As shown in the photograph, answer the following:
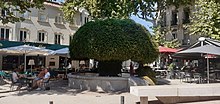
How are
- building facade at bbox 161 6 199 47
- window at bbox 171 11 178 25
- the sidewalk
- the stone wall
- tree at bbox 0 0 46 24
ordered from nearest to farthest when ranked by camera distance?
the sidewalk → the stone wall → tree at bbox 0 0 46 24 → building facade at bbox 161 6 199 47 → window at bbox 171 11 178 25

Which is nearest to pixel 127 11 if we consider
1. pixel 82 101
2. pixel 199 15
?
pixel 199 15

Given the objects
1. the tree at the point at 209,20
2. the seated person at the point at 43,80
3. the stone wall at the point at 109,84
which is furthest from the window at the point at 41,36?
the stone wall at the point at 109,84

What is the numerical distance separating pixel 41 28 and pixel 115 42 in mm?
23090

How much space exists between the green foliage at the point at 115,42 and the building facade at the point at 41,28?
16953 millimetres

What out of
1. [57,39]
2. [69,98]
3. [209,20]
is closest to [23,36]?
[57,39]

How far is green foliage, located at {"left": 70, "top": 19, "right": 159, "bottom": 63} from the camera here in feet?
56.6

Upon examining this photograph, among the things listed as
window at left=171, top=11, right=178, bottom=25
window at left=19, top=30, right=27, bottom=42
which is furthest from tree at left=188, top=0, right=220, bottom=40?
window at left=171, top=11, right=178, bottom=25

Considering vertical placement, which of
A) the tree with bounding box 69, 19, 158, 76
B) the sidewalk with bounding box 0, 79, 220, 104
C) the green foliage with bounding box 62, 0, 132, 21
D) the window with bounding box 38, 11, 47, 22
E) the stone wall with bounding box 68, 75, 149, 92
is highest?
the window with bounding box 38, 11, 47, 22

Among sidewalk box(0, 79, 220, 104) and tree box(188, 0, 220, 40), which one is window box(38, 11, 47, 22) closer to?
tree box(188, 0, 220, 40)

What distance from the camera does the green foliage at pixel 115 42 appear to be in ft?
56.6

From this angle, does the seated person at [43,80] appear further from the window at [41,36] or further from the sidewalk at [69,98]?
the window at [41,36]

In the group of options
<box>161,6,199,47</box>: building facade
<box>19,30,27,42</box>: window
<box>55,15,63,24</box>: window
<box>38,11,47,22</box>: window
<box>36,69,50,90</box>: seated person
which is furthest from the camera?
<box>161,6,199,47</box>: building facade

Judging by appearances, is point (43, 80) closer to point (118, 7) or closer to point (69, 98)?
point (69, 98)

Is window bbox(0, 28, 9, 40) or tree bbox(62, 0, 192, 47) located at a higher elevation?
tree bbox(62, 0, 192, 47)
